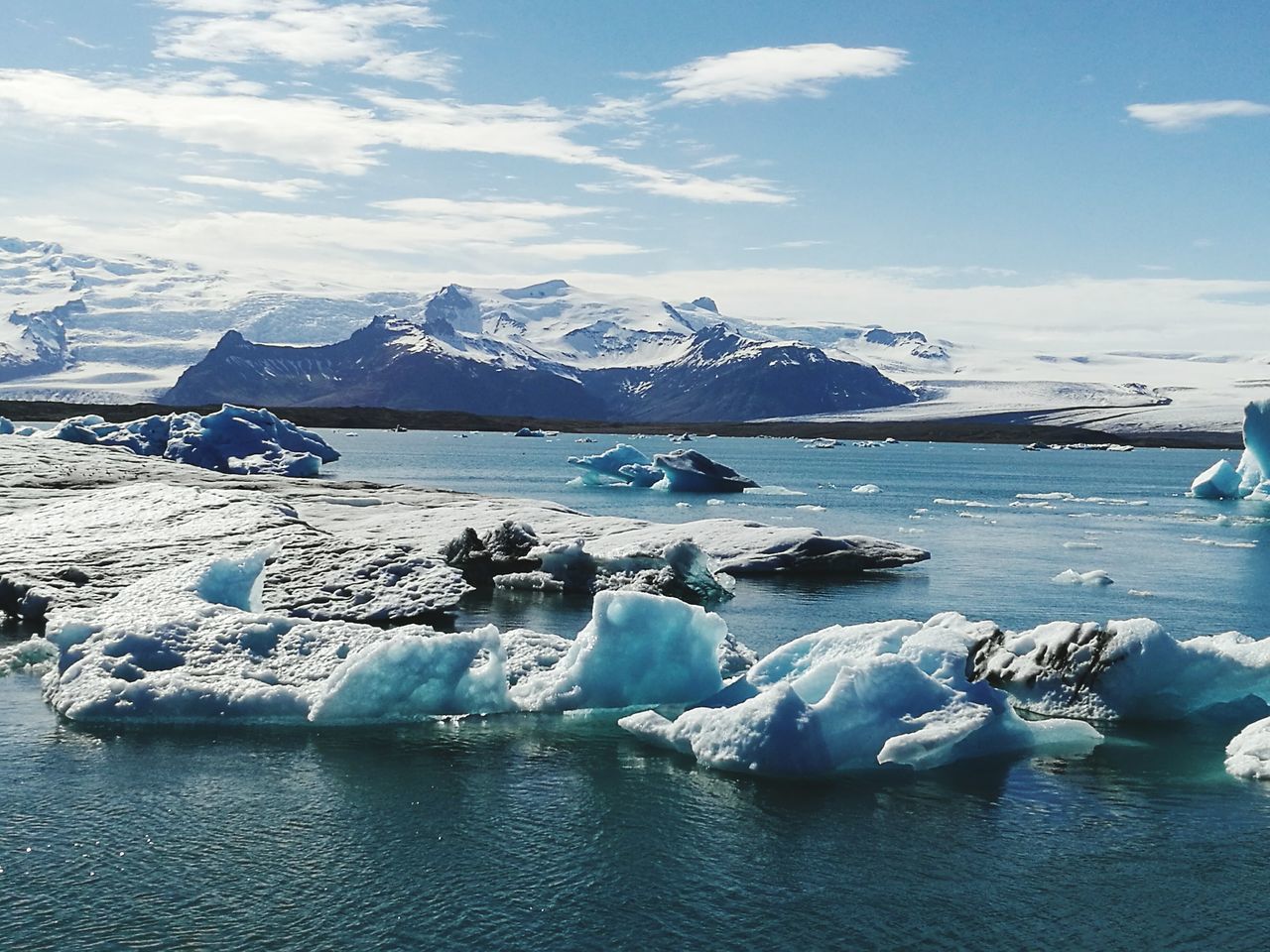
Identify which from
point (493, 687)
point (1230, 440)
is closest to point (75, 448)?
point (493, 687)

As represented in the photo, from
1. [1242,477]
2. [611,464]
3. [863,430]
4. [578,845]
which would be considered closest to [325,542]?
[578,845]

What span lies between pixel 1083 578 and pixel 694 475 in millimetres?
30991

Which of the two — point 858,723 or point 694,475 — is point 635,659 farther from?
point 694,475

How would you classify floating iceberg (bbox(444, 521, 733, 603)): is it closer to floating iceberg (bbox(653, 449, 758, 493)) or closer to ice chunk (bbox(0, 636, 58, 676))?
ice chunk (bbox(0, 636, 58, 676))

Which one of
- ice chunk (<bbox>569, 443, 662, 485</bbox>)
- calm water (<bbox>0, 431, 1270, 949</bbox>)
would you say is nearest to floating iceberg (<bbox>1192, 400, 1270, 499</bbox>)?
ice chunk (<bbox>569, 443, 662, 485</bbox>)

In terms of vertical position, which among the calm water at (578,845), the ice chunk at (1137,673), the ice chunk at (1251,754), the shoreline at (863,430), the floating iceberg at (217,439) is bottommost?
the calm water at (578,845)

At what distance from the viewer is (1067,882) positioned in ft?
34.8

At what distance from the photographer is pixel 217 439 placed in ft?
210

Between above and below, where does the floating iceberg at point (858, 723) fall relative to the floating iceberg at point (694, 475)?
below

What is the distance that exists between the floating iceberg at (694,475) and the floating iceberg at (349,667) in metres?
42.8

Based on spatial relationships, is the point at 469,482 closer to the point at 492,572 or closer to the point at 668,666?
the point at 492,572

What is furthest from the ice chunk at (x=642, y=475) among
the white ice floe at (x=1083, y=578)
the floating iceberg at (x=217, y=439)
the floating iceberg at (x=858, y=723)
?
the floating iceberg at (x=858, y=723)

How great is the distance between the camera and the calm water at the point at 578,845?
9641mm

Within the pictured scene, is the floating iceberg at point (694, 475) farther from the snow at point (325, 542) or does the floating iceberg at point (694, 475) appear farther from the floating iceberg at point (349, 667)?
the floating iceberg at point (349, 667)
